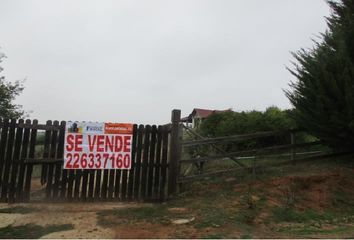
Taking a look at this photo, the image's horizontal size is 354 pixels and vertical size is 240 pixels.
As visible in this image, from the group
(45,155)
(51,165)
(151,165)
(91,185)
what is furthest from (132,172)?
(45,155)

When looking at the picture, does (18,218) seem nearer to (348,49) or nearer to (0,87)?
(348,49)

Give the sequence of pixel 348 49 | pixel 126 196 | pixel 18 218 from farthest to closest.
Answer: pixel 348 49
pixel 126 196
pixel 18 218

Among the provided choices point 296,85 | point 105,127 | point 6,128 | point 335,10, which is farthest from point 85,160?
point 335,10

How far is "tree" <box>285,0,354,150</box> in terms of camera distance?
Result: 444 inches

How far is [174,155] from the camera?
34.1 ft

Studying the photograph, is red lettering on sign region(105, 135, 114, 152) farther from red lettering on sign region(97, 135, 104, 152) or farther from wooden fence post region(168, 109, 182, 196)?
wooden fence post region(168, 109, 182, 196)

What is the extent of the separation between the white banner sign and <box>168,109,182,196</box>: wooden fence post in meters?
1.09

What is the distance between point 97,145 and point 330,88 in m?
6.79

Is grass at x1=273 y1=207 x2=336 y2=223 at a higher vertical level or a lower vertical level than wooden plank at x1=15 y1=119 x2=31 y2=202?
lower

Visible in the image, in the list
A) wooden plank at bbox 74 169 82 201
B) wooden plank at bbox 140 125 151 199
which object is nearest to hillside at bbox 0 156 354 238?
wooden plank at bbox 74 169 82 201

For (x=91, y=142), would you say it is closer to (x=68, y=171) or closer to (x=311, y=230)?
(x=68, y=171)

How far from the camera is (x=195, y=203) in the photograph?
30.9 feet

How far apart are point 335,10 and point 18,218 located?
1212cm

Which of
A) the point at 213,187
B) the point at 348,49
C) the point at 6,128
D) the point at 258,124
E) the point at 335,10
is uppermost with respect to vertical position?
the point at 335,10
